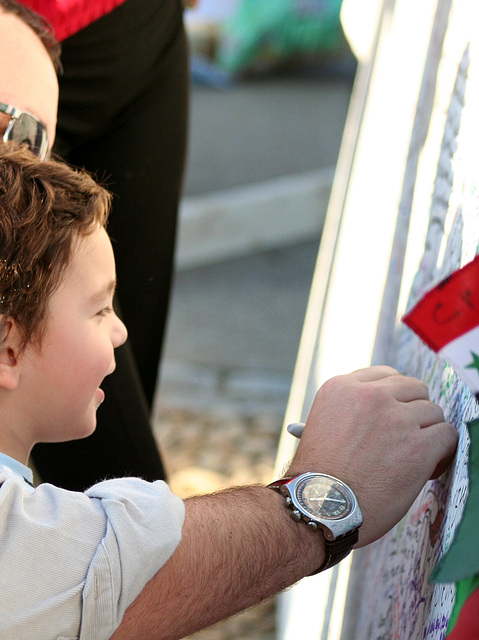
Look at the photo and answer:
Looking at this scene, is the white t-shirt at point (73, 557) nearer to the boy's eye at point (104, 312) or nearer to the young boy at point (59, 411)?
the young boy at point (59, 411)

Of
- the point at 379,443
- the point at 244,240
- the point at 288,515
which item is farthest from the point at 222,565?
the point at 244,240

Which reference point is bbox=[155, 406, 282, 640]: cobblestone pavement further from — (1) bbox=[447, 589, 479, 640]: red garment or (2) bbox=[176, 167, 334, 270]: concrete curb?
(1) bbox=[447, 589, 479, 640]: red garment

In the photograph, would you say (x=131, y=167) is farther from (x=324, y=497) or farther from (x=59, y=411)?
(x=324, y=497)

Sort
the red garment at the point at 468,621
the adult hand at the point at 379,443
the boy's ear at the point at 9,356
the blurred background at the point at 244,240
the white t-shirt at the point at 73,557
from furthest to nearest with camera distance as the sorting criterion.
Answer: the blurred background at the point at 244,240
the boy's ear at the point at 9,356
the adult hand at the point at 379,443
the white t-shirt at the point at 73,557
the red garment at the point at 468,621

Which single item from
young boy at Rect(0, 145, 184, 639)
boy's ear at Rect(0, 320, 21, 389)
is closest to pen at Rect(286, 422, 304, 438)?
young boy at Rect(0, 145, 184, 639)

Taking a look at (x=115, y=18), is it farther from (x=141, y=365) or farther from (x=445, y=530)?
(x=445, y=530)

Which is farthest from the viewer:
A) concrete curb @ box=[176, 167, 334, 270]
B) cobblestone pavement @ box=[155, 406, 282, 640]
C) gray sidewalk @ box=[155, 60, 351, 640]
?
concrete curb @ box=[176, 167, 334, 270]

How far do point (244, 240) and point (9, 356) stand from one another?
4.23 m

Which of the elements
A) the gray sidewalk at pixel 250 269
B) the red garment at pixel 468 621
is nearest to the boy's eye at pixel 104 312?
the red garment at pixel 468 621

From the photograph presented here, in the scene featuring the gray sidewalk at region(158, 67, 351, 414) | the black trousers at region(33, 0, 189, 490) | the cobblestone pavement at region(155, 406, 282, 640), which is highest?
the black trousers at region(33, 0, 189, 490)

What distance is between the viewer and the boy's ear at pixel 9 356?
0.99 metres

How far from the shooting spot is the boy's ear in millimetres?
992

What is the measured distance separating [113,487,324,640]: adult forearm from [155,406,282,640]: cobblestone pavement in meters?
1.89

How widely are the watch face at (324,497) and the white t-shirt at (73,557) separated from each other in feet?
0.43
